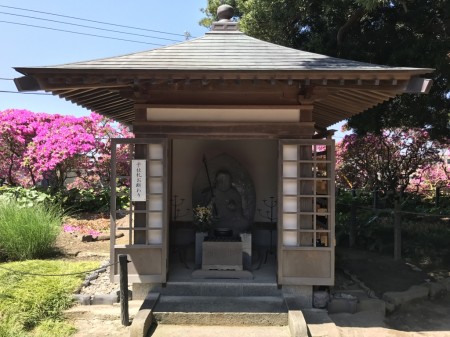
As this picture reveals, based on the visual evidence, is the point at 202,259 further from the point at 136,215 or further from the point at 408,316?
the point at 408,316

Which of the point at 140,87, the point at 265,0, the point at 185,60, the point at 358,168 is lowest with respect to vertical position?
the point at 358,168

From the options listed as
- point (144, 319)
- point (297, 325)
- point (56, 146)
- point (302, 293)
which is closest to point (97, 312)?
point (144, 319)

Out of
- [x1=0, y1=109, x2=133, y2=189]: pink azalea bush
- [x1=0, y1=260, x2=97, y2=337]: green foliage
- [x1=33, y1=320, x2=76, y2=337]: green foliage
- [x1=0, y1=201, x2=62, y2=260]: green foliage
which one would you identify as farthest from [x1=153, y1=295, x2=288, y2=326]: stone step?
[x1=0, y1=109, x2=133, y2=189]: pink azalea bush

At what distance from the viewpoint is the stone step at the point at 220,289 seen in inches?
208

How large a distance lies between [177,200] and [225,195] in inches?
47.5

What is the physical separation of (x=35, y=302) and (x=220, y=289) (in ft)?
7.60

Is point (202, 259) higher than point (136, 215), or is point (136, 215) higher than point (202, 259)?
point (136, 215)

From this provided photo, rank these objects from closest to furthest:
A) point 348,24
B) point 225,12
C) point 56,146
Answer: point 225,12 < point 348,24 < point 56,146

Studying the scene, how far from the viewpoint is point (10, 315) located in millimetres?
4609

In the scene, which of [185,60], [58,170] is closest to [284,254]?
[185,60]

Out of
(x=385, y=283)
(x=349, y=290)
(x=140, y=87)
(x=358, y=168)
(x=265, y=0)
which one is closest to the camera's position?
(x=140, y=87)

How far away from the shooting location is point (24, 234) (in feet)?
23.2

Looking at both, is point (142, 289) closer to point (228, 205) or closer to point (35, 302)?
point (35, 302)

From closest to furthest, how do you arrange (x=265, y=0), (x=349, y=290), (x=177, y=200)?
(x=349, y=290)
(x=177, y=200)
(x=265, y=0)
